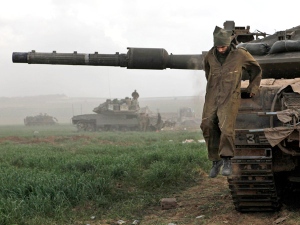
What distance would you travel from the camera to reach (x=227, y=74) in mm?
4992

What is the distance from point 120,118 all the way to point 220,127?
2845 cm

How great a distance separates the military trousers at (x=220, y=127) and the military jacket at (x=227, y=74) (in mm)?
69

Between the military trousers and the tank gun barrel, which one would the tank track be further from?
the tank gun barrel

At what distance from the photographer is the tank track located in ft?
18.3

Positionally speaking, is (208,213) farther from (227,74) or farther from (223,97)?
(227,74)

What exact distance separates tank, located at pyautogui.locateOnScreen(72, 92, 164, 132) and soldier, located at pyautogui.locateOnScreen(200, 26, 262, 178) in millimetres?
27179

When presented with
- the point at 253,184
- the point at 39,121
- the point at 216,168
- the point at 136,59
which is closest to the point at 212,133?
the point at 216,168

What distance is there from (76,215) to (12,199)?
860 millimetres

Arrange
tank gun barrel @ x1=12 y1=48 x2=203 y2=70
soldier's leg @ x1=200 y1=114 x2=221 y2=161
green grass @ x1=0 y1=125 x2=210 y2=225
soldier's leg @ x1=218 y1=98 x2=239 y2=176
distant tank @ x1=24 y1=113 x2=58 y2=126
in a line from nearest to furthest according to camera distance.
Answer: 1. soldier's leg @ x1=218 y1=98 x2=239 y2=176
2. soldier's leg @ x1=200 y1=114 x2=221 y2=161
3. green grass @ x1=0 y1=125 x2=210 y2=225
4. tank gun barrel @ x1=12 y1=48 x2=203 y2=70
5. distant tank @ x1=24 y1=113 x2=58 y2=126

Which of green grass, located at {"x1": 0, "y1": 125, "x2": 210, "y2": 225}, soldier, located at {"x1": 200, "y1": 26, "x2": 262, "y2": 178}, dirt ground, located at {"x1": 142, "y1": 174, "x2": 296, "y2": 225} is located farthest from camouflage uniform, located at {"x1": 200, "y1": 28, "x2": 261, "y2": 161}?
green grass, located at {"x1": 0, "y1": 125, "x2": 210, "y2": 225}

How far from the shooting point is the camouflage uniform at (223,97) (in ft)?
16.0

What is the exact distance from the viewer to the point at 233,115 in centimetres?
492

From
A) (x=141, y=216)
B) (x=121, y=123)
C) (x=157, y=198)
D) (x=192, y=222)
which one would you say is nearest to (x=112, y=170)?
(x=157, y=198)

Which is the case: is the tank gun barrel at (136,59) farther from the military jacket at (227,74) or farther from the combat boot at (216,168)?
the combat boot at (216,168)
